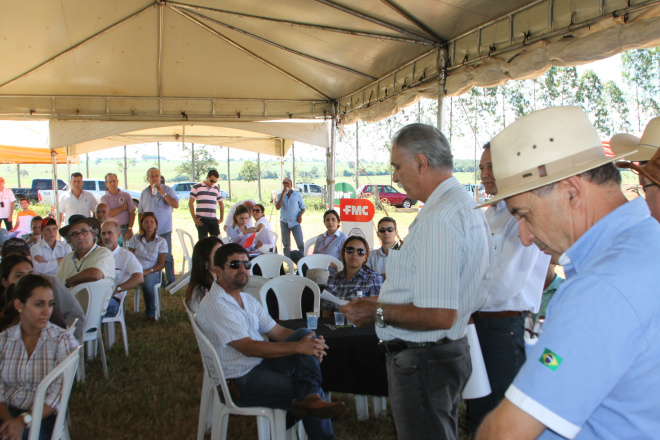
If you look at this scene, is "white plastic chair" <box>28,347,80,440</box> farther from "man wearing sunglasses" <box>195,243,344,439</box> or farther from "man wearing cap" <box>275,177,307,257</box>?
"man wearing cap" <box>275,177,307,257</box>

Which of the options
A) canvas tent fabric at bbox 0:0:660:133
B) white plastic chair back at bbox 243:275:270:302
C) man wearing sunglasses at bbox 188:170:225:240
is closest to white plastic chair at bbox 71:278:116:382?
white plastic chair back at bbox 243:275:270:302

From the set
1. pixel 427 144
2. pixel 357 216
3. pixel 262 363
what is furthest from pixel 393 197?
pixel 427 144

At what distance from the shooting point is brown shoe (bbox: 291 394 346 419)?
2428mm

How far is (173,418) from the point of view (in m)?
3.43

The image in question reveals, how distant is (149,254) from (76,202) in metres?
3.07

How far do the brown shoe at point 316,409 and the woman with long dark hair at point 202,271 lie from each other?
1.37 meters

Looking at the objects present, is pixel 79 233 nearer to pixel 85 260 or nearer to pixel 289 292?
pixel 85 260

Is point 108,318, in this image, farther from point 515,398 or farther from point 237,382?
point 515,398

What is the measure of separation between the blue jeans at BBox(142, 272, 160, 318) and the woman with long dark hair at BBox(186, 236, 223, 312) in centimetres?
226

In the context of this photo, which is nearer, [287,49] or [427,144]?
[427,144]

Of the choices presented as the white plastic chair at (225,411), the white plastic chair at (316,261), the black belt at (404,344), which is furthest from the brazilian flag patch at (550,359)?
the white plastic chair at (316,261)

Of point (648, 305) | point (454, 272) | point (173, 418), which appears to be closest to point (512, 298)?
point (454, 272)

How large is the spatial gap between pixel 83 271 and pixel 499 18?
4236mm

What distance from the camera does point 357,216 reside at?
7.58 m
